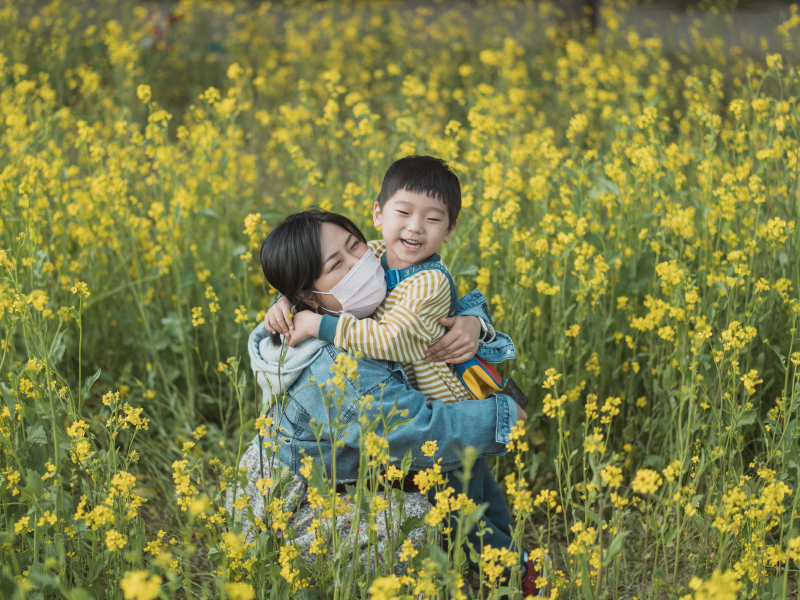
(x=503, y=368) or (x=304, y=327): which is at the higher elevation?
(x=304, y=327)

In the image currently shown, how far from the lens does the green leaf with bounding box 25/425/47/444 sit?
195 centimetres

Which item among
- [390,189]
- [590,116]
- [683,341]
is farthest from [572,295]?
[590,116]

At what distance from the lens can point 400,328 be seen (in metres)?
1.82

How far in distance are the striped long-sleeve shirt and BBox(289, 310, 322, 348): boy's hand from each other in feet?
0.26

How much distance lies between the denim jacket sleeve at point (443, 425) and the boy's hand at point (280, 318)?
0.24 meters

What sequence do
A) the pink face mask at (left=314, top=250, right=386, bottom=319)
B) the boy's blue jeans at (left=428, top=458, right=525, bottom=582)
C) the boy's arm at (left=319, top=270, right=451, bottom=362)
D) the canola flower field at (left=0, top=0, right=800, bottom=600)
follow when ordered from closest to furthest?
the canola flower field at (left=0, top=0, right=800, bottom=600) < the boy's arm at (left=319, top=270, right=451, bottom=362) < the pink face mask at (left=314, top=250, right=386, bottom=319) < the boy's blue jeans at (left=428, top=458, right=525, bottom=582)

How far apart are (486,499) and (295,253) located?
3.23ft

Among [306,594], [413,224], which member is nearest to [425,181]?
[413,224]

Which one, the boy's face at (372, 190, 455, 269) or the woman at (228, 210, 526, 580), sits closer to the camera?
the woman at (228, 210, 526, 580)

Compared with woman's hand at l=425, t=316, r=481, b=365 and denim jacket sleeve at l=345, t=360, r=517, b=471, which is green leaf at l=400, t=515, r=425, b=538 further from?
woman's hand at l=425, t=316, r=481, b=365

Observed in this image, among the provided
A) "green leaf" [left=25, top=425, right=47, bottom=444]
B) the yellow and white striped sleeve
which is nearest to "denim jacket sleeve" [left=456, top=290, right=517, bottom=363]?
the yellow and white striped sleeve

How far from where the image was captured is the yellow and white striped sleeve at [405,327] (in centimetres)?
182

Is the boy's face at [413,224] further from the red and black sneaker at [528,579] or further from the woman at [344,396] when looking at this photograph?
the red and black sneaker at [528,579]

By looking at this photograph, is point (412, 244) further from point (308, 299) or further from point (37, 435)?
point (37, 435)
